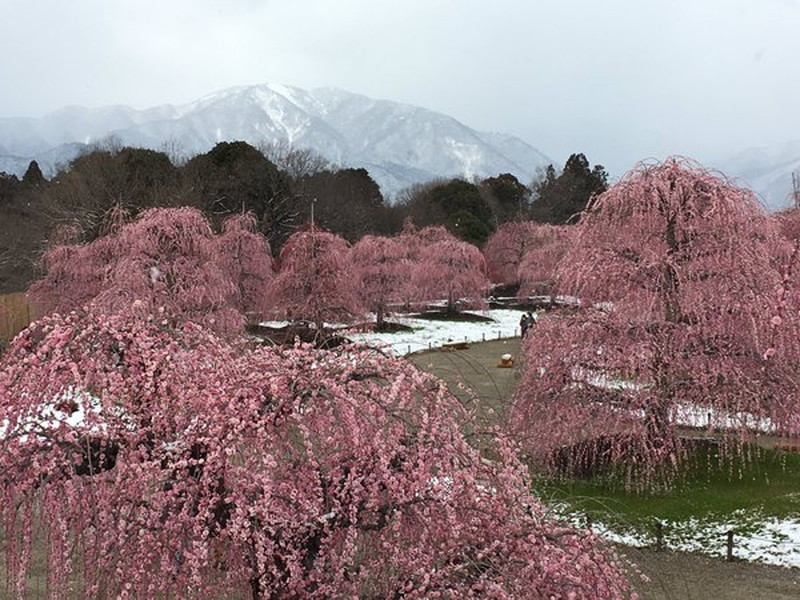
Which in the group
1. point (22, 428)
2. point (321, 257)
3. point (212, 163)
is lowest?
point (22, 428)

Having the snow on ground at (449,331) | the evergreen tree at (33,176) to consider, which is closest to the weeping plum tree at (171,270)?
the snow on ground at (449,331)

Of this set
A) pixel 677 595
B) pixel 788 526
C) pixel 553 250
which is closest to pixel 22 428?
pixel 677 595

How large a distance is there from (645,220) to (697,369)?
273cm

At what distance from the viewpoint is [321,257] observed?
30.7 meters

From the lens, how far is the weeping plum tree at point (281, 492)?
5125 millimetres

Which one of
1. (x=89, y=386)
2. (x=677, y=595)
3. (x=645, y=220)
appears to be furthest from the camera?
(x=645, y=220)

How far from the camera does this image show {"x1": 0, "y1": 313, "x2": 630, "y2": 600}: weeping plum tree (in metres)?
5.12

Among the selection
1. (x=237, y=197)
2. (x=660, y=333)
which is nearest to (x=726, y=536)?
(x=660, y=333)

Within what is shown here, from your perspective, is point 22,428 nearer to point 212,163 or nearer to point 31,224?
point 31,224

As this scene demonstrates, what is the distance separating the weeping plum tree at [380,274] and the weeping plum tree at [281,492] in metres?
31.3

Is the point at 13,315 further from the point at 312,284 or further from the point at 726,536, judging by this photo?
the point at 726,536

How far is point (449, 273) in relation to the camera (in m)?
40.2

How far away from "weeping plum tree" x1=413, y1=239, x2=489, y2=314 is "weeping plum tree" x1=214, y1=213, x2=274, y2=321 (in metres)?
10.8

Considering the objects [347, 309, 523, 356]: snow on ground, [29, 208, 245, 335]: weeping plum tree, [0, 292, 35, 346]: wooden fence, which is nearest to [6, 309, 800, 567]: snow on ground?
[29, 208, 245, 335]: weeping plum tree
